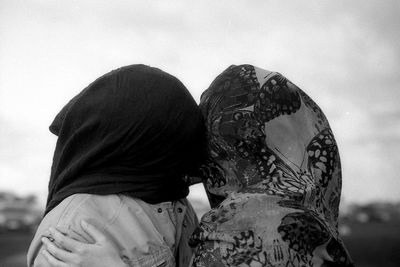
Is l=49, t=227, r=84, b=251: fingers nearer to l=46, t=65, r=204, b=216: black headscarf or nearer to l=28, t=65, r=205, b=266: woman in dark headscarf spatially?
l=28, t=65, r=205, b=266: woman in dark headscarf

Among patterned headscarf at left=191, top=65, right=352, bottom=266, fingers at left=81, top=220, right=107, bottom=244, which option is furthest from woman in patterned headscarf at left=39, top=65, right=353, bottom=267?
fingers at left=81, top=220, right=107, bottom=244

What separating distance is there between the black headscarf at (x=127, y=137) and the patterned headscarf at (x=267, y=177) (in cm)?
9

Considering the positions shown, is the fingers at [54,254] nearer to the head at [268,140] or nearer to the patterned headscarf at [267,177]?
the patterned headscarf at [267,177]

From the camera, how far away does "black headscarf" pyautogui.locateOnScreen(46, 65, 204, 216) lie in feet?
4.71

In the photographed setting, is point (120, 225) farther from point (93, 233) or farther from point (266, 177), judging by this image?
point (266, 177)

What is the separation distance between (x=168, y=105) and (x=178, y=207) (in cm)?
29

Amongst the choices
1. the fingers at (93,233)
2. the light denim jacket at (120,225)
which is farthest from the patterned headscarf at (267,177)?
the fingers at (93,233)

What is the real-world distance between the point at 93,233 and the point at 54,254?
105mm

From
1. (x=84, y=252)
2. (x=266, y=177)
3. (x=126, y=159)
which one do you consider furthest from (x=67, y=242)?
(x=266, y=177)

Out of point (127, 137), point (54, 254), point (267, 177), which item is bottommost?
point (54, 254)

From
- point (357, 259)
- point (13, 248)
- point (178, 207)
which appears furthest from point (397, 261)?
point (178, 207)

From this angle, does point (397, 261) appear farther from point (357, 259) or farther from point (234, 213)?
point (234, 213)

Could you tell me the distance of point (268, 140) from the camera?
4.74 ft

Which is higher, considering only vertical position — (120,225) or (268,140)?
(268,140)
